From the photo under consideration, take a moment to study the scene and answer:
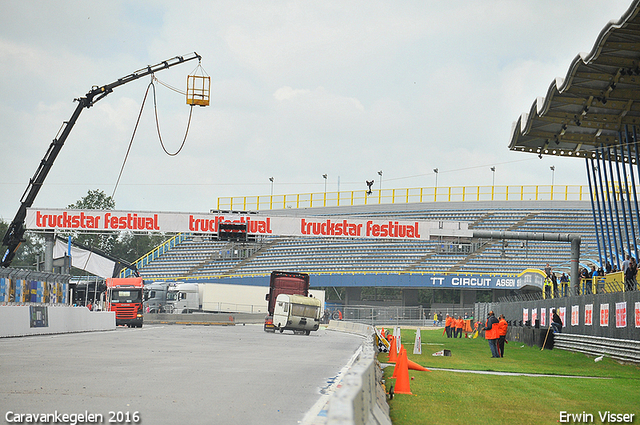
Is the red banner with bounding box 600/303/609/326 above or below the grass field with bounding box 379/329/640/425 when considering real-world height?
above

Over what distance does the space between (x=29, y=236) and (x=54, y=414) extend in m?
131

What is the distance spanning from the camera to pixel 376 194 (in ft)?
252

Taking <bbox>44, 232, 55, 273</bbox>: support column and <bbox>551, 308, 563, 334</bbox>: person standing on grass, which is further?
<bbox>44, 232, 55, 273</bbox>: support column

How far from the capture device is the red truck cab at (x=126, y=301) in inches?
1858

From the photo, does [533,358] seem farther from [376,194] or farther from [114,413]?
[376,194]

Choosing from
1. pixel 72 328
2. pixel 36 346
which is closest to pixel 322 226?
pixel 72 328

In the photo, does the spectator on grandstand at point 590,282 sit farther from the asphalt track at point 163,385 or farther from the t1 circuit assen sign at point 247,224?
the asphalt track at point 163,385

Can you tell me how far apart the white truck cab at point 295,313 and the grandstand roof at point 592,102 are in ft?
43.8

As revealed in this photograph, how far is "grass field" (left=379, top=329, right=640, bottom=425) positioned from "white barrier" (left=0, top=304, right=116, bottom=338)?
578 inches

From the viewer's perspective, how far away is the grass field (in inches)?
408

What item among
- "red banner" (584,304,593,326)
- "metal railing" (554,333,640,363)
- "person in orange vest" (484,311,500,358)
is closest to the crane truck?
"metal railing" (554,333,640,363)

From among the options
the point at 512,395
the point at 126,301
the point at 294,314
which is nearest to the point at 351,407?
the point at 512,395
